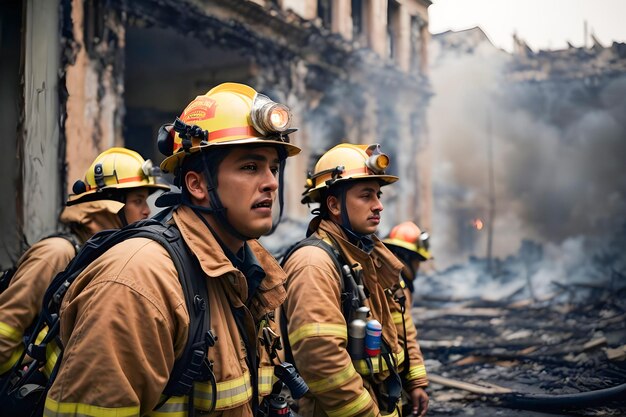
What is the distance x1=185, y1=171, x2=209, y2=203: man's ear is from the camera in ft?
6.35

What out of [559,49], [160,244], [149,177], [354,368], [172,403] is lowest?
[354,368]

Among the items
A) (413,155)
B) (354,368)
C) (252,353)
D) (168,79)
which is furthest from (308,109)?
(252,353)

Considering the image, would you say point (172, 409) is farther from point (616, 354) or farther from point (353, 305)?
point (616, 354)

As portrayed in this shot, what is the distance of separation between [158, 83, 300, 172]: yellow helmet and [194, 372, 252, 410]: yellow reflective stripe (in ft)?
2.67

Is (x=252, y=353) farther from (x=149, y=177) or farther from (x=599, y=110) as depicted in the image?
(x=599, y=110)

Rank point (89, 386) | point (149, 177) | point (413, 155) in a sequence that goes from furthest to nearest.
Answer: point (413, 155)
point (149, 177)
point (89, 386)

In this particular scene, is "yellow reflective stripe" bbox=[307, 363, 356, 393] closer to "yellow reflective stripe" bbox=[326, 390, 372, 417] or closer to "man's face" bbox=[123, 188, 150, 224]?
"yellow reflective stripe" bbox=[326, 390, 372, 417]

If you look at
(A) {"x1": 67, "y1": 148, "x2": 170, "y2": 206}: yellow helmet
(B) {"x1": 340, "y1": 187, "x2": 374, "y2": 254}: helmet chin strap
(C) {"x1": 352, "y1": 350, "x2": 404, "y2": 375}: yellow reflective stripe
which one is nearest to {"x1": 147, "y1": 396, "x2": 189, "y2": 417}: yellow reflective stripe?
(C) {"x1": 352, "y1": 350, "x2": 404, "y2": 375}: yellow reflective stripe

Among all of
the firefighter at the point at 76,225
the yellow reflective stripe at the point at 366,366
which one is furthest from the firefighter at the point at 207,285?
the firefighter at the point at 76,225

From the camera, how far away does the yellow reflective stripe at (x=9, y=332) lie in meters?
2.91

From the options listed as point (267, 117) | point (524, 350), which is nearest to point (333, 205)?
point (267, 117)

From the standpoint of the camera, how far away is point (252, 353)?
1.91 metres

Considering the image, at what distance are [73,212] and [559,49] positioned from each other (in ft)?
65.4

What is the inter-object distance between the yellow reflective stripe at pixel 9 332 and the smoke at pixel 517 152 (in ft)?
65.1
